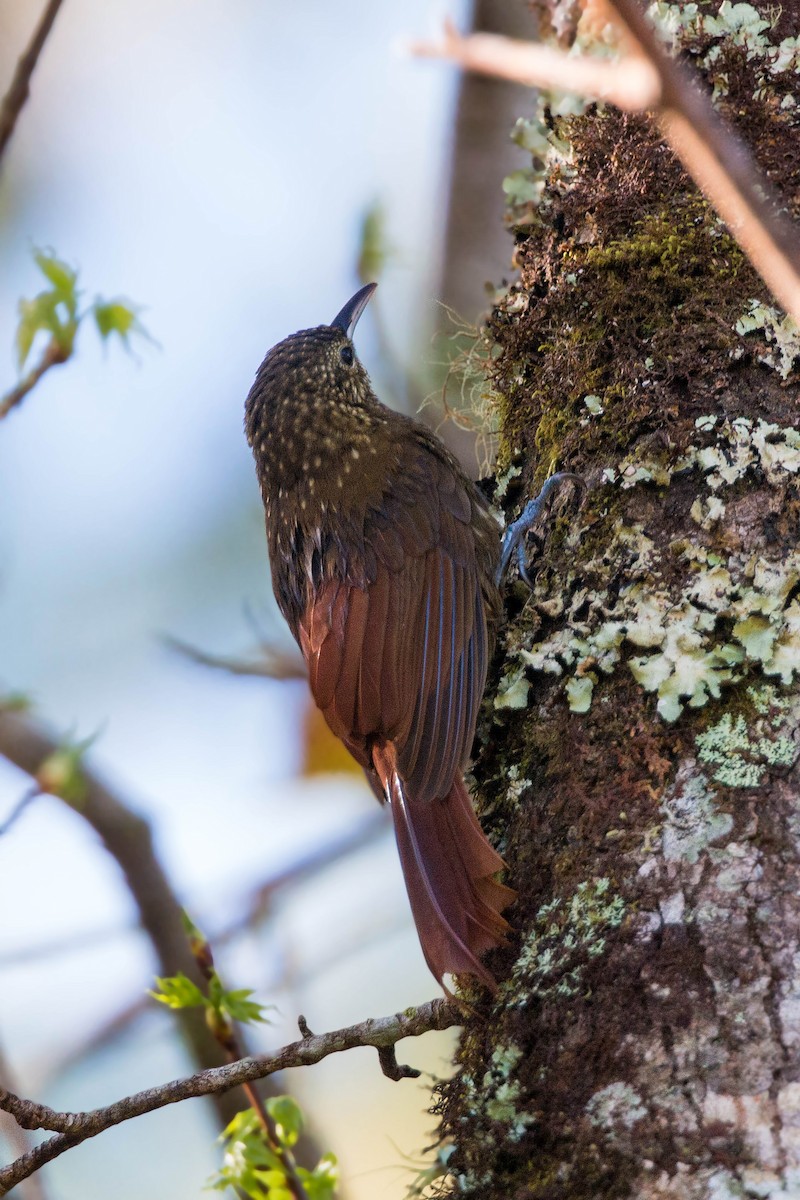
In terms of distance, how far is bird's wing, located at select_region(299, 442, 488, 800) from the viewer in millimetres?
2451

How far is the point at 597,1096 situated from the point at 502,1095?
0.60ft

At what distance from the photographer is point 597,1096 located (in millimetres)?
1663

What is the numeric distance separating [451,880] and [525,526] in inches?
33.9

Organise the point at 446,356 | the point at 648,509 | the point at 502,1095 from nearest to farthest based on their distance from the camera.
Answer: the point at 502,1095
the point at 648,509
the point at 446,356

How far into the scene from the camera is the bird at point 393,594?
2178 millimetres

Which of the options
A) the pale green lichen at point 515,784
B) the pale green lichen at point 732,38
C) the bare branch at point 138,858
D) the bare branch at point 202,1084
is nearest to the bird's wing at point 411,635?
the pale green lichen at point 515,784

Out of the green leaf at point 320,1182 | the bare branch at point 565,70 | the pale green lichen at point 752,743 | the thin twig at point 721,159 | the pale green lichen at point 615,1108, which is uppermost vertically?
the bare branch at point 565,70

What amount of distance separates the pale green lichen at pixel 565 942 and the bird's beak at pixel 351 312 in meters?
2.30

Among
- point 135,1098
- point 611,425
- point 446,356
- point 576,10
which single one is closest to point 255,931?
point 446,356

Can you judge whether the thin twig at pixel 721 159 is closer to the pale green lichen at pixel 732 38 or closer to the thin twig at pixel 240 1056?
the pale green lichen at pixel 732 38

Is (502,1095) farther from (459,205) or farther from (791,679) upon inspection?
(459,205)

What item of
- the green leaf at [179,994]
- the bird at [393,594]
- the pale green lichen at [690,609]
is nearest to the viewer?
the pale green lichen at [690,609]

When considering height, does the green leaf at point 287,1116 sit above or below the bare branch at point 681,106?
below

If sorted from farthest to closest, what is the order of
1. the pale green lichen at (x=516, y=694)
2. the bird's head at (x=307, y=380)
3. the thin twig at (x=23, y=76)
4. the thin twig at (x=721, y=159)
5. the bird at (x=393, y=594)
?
the bird's head at (x=307, y=380) < the thin twig at (x=23, y=76) < the pale green lichen at (x=516, y=694) < the bird at (x=393, y=594) < the thin twig at (x=721, y=159)
